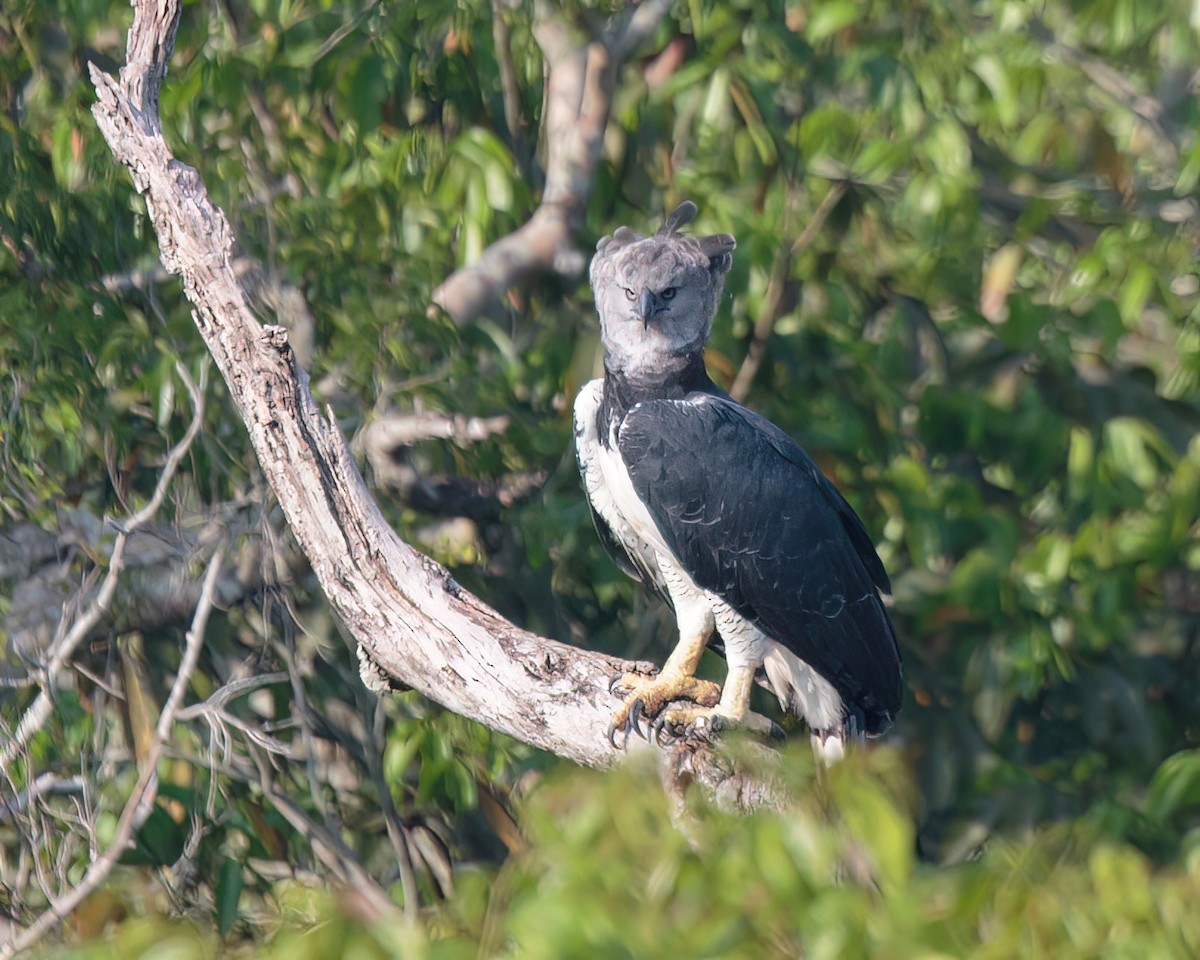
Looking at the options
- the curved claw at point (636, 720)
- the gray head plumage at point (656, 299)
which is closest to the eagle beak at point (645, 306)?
the gray head plumage at point (656, 299)

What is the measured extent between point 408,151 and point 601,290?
3.43 feet

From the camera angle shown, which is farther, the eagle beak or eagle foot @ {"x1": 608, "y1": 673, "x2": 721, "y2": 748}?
the eagle beak

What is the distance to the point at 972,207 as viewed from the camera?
427 centimetres

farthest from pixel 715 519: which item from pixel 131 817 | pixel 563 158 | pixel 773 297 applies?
pixel 563 158

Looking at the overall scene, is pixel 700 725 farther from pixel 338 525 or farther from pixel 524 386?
pixel 524 386

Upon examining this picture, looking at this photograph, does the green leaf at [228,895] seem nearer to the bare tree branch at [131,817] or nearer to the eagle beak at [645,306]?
the bare tree branch at [131,817]

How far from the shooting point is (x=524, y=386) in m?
4.45

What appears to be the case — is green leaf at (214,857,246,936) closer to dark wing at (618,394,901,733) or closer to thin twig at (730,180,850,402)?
dark wing at (618,394,901,733)

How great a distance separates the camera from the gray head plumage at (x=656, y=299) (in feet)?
10.9

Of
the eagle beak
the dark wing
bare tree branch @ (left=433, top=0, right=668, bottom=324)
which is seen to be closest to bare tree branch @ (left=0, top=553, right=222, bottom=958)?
the dark wing

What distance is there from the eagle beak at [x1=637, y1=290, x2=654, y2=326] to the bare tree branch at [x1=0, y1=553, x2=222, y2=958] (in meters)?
1.18

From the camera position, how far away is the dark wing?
322cm

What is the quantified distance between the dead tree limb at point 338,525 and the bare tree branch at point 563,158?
5.14ft

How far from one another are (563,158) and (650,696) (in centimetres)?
225
